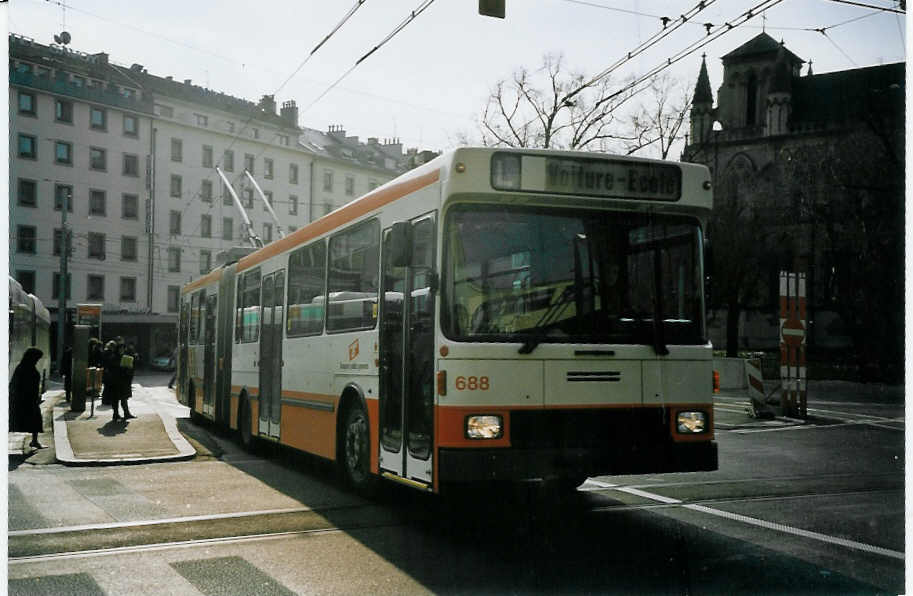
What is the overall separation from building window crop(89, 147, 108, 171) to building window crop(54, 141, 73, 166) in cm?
45

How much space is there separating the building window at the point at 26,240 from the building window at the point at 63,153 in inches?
27.3

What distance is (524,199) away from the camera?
7777mm

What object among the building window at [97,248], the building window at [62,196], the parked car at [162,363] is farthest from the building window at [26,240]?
the parked car at [162,363]

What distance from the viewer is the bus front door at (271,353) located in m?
12.8

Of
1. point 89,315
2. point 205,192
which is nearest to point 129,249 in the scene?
point 205,192

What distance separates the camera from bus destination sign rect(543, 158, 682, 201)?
25.8ft

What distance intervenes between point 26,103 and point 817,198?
24723 millimetres

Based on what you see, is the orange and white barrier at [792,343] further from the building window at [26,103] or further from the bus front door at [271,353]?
the building window at [26,103]

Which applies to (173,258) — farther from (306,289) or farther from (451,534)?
(451,534)

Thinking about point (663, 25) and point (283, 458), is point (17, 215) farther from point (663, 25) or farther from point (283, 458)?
point (663, 25)

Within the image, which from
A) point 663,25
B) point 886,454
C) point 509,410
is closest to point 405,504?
point 509,410

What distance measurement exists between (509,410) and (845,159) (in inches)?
858

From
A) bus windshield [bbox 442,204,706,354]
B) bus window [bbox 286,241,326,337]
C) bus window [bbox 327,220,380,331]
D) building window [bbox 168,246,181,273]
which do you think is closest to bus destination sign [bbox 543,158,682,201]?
bus windshield [bbox 442,204,706,354]

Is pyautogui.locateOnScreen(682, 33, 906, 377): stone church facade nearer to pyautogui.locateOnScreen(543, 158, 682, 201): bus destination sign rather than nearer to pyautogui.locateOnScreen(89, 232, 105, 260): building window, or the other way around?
pyautogui.locateOnScreen(543, 158, 682, 201): bus destination sign
